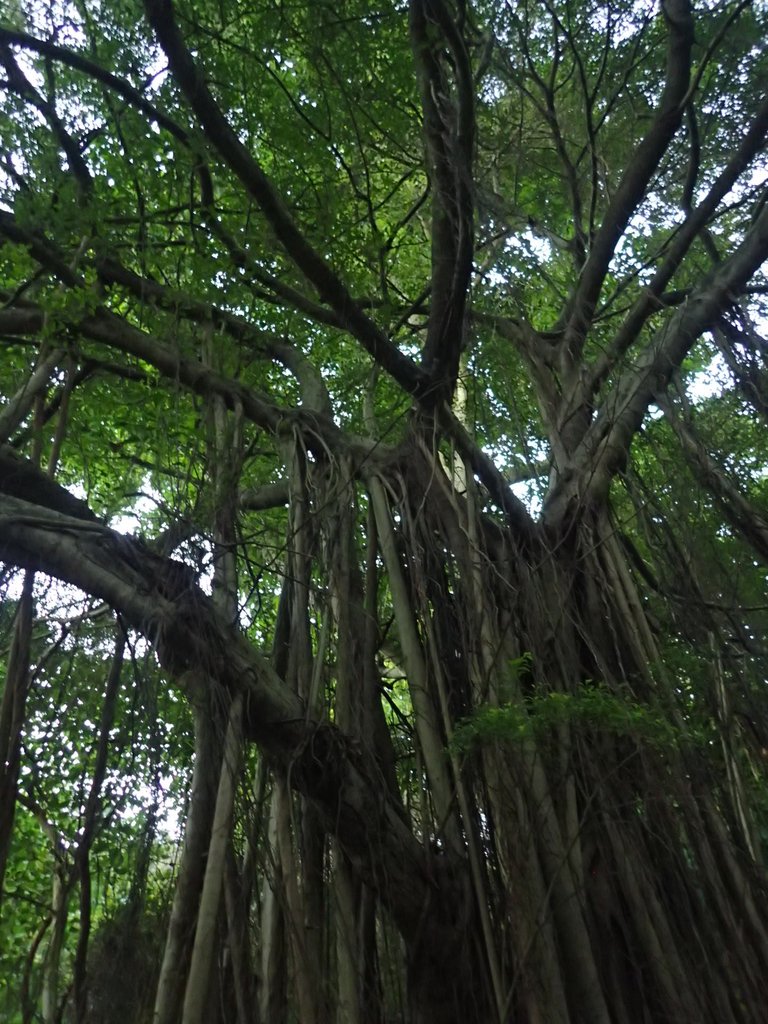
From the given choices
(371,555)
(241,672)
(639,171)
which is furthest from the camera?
(639,171)

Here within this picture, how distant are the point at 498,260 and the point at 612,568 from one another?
1501mm

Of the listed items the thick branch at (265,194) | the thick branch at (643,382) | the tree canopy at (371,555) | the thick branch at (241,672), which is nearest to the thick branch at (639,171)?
the tree canopy at (371,555)

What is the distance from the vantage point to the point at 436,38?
2.57 meters

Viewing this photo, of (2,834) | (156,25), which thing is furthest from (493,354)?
(2,834)

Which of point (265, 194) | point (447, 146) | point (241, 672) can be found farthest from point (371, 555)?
point (447, 146)

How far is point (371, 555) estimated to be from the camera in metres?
2.80

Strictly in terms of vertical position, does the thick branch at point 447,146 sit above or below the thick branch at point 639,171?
below

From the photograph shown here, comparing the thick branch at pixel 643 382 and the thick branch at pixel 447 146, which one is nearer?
the thick branch at pixel 447 146

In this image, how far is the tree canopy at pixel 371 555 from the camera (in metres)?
1.99

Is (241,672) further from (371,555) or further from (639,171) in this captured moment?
(639,171)

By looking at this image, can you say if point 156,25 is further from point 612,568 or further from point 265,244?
point 612,568

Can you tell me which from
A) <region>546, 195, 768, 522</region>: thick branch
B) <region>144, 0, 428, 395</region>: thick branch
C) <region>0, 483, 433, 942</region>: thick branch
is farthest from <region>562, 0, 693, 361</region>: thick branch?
<region>0, 483, 433, 942</region>: thick branch

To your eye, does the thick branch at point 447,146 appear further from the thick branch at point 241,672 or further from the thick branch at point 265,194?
the thick branch at point 241,672

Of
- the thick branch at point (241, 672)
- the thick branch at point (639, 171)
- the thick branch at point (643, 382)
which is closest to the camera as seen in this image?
the thick branch at point (241, 672)
